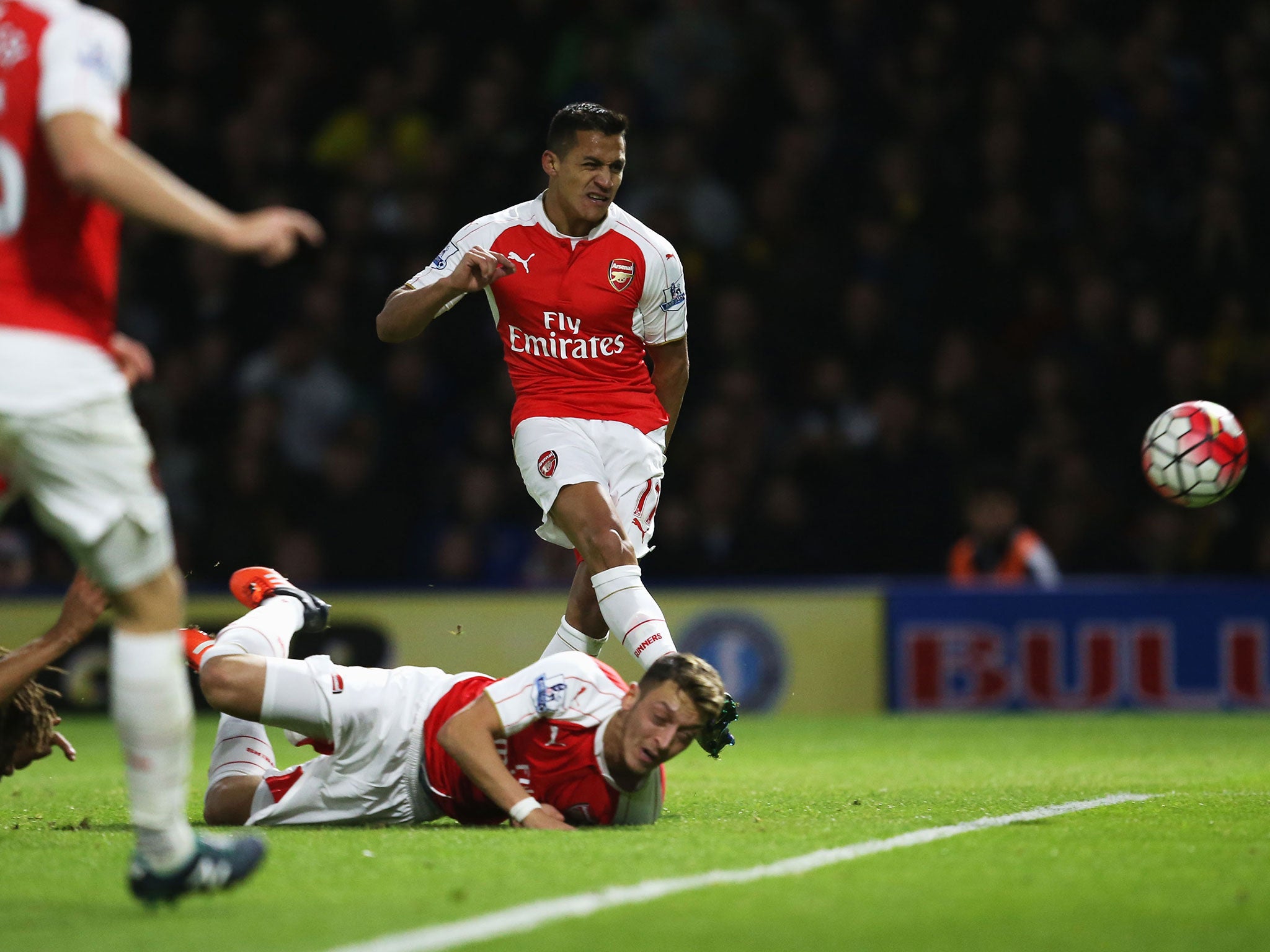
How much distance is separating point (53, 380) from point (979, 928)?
231 centimetres

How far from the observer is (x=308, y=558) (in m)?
12.6

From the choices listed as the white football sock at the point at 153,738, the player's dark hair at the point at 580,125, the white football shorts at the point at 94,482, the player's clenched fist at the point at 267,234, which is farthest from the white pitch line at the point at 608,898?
the player's dark hair at the point at 580,125

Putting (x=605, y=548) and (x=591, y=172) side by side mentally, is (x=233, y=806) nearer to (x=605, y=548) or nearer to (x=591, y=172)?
(x=605, y=548)

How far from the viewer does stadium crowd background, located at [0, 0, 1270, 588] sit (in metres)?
12.4

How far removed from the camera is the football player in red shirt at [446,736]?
4.97 m

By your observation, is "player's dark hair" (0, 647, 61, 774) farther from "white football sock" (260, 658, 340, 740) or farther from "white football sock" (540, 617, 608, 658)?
"white football sock" (540, 617, 608, 658)

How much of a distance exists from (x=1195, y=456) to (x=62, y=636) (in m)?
5.23

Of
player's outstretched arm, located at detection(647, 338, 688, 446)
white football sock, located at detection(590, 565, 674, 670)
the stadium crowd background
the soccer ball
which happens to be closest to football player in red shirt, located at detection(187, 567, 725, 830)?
white football sock, located at detection(590, 565, 674, 670)

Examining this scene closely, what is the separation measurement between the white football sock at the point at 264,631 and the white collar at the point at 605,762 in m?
1.15

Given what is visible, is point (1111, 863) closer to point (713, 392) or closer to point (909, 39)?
point (713, 392)

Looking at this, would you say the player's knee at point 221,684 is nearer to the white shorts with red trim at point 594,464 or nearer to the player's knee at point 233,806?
the player's knee at point 233,806

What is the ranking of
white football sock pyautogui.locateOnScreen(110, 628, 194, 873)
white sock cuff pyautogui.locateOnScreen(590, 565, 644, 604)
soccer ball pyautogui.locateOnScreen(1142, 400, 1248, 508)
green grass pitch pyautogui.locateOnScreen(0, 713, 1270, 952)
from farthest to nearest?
soccer ball pyautogui.locateOnScreen(1142, 400, 1248, 508)
white sock cuff pyautogui.locateOnScreen(590, 565, 644, 604)
white football sock pyautogui.locateOnScreen(110, 628, 194, 873)
green grass pitch pyautogui.locateOnScreen(0, 713, 1270, 952)

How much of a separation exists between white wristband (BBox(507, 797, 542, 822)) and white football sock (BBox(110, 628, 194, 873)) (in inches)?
51.9

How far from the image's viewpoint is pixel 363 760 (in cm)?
532
